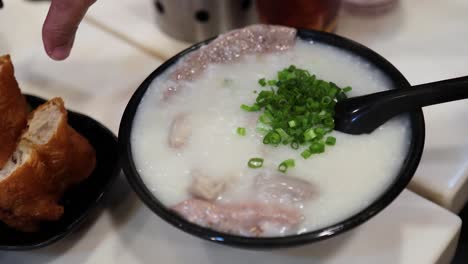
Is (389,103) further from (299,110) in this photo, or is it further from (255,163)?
(255,163)

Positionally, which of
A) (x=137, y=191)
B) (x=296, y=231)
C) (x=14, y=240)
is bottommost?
(x=14, y=240)

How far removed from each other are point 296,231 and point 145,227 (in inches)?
15.5

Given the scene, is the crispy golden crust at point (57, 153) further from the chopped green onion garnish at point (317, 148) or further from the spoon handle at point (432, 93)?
the spoon handle at point (432, 93)

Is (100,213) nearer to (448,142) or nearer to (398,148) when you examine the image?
(398,148)

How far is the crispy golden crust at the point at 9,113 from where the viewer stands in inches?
43.7

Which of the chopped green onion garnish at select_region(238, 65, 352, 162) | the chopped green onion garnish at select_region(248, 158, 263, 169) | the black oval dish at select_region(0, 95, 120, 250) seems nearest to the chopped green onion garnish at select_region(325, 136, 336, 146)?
the chopped green onion garnish at select_region(238, 65, 352, 162)

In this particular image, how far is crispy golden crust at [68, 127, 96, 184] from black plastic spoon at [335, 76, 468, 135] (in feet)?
1.81

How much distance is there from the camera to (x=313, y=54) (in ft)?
3.95

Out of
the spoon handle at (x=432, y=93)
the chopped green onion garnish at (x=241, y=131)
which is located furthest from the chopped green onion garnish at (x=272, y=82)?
the spoon handle at (x=432, y=93)

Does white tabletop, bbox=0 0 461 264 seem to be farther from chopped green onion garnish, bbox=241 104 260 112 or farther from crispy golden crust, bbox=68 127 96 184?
chopped green onion garnish, bbox=241 104 260 112

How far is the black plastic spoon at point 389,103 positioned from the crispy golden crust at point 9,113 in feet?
2.18

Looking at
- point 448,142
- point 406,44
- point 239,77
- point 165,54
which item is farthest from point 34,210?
point 406,44

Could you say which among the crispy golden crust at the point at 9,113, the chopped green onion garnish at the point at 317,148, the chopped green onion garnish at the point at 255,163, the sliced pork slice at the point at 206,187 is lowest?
the crispy golden crust at the point at 9,113

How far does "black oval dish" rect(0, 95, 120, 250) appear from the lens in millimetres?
1094
